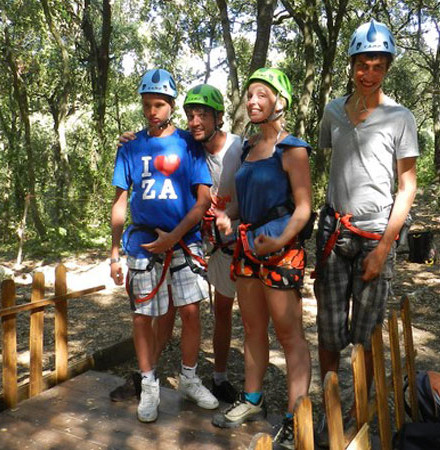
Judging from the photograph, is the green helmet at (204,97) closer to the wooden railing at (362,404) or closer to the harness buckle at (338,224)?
the harness buckle at (338,224)

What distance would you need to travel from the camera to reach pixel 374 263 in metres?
2.81

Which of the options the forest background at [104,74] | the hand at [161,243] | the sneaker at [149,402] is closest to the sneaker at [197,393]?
the sneaker at [149,402]

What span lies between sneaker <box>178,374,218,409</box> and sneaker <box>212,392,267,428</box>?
0.74ft

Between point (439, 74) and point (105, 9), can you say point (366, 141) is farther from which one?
point (439, 74)

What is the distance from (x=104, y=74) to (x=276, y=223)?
13079mm

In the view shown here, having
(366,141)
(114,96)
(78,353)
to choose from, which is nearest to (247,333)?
(366,141)

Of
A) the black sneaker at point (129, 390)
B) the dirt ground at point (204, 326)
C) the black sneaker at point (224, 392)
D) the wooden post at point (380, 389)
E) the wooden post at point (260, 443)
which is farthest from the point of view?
the dirt ground at point (204, 326)

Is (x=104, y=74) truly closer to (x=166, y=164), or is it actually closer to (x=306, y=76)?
(x=306, y=76)

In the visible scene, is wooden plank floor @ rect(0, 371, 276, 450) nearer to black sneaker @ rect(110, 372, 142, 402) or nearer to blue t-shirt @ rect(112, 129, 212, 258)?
black sneaker @ rect(110, 372, 142, 402)

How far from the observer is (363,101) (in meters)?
2.93

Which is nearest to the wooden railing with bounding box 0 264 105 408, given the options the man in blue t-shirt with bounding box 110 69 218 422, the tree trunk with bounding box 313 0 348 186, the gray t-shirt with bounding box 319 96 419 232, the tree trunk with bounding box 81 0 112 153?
the man in blue t-shirt with bounding box 110 69 218 422

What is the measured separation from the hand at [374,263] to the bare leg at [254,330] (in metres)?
0.60

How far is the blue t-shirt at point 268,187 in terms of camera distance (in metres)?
2.89

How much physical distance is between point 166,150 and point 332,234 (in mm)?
1147
